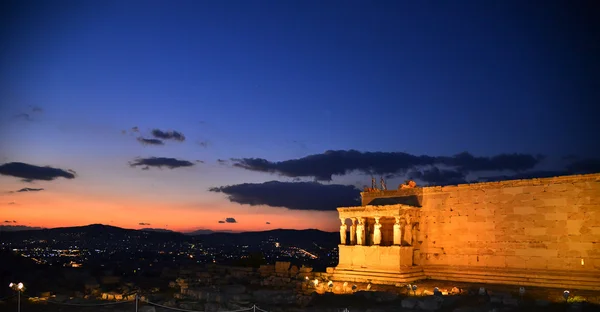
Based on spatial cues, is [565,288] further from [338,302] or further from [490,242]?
[338,302]

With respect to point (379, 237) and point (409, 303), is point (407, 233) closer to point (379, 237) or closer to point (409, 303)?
point (379, 237)

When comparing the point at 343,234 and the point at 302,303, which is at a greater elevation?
the point at 343,234

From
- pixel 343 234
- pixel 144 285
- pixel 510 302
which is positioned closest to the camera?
pixel 510 302

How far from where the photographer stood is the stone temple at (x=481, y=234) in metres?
21.7

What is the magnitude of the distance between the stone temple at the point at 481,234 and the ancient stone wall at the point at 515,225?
39 mm

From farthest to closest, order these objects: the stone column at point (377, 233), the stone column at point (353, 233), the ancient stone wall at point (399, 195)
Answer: the stone column at point (353, 233) < the ancient stone wall at point (399, 195) < the stone column at point (377, 233)

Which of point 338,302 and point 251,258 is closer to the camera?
point 338,302

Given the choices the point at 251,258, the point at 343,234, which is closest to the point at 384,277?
the point at 343,234

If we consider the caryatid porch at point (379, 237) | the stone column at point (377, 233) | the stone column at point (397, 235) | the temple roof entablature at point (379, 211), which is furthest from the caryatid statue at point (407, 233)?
the stone column at point (377, 233)

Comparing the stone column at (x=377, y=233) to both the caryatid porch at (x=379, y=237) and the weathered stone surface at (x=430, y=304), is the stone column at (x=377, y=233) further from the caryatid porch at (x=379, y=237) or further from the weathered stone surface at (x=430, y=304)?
the weathered stone surface at (x=430, y=304)

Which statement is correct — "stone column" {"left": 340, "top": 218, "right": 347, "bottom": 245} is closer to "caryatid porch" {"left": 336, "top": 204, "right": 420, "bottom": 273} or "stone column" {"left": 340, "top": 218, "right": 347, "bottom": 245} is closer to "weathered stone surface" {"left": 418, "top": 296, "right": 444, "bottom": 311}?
"caryatid porch" {"left": 336, "top": 204, "right": 420, "bottom": 273}

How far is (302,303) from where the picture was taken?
2102cm

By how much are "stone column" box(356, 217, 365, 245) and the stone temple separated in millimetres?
52

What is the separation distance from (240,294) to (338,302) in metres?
4.94
